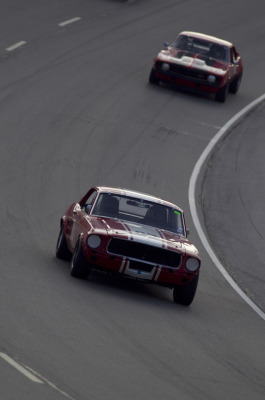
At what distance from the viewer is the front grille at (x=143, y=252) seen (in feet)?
39.7

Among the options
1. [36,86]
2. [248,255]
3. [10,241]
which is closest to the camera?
[10,241]

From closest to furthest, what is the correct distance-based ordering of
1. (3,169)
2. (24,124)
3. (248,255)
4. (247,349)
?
(247,349) → (248,255) → (3,169) → (24,124)

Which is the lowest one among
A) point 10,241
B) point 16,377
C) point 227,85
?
Result: point 227,85

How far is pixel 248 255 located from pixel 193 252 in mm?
4410

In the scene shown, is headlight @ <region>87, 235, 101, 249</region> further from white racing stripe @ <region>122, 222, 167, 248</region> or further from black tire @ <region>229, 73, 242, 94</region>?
black tire @ <region>229, 73, 242, 94</region>

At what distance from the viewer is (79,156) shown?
21219mm

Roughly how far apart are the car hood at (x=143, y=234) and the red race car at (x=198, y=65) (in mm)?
14402

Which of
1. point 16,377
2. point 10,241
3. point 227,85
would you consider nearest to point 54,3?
point 227,85

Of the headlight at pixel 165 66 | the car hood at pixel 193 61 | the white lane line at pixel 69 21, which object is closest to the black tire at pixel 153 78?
the headlight at pixel 165 66

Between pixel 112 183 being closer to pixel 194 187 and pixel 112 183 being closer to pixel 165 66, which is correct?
pixel 194 187

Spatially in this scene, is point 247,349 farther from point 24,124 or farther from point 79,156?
point 24,124

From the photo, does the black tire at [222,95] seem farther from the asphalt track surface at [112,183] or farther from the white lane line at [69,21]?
the white lane line at [69,21]

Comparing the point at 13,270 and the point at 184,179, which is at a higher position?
the point at 13,270

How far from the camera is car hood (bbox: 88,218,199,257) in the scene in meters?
12.1
